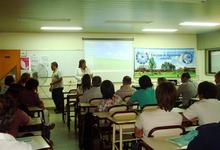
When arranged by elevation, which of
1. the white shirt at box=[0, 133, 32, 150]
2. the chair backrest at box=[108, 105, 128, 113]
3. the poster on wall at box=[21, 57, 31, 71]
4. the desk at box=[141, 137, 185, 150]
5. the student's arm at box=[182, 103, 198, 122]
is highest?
the poster on wall at box=[21, 57, 31, 71]

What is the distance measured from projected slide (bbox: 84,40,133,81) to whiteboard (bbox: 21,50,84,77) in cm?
37

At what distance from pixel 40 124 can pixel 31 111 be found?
3.97ft

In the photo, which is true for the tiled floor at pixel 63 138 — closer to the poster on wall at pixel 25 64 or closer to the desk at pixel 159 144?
the poster on wall at pixel 25 64

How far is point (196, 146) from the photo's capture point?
1.72 metres

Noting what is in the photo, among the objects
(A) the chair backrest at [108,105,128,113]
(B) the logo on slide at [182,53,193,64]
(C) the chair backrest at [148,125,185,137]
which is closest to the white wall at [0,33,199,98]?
(B) the logo on slide at [182,53,193,64]

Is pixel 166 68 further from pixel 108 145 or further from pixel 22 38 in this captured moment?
pixel 108 145

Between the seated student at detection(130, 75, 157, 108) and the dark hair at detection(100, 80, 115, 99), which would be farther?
the seated student at detection(130, 75, 157, 108)

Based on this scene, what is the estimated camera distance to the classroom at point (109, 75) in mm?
2955

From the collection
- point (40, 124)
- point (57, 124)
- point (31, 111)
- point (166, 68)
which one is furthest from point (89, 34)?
point (40, 124)

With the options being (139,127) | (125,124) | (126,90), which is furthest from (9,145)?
(126,90)

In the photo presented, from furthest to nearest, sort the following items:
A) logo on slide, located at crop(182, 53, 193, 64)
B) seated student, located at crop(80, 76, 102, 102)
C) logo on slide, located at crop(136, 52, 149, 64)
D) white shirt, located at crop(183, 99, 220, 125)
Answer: logo on slide, located at crop(182, 53, 193, 64) < logo on slide, located at crop(136, 52, 149, 64) < seated student, located at crop(80, 76, 102, 102) < white shirt, located at crop(183, 99, 220, 125)

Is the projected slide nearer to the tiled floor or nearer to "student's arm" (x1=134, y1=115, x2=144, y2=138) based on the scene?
the tiled floor

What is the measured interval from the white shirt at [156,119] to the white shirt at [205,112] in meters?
0.36

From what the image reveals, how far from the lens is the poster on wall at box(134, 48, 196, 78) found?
1041 cm
